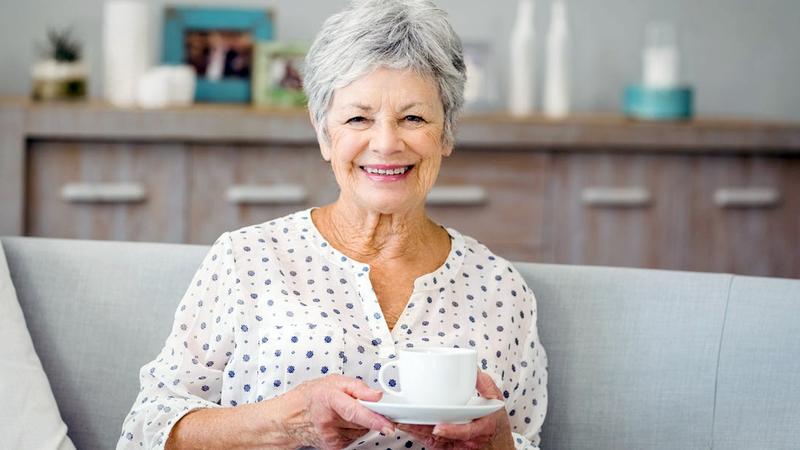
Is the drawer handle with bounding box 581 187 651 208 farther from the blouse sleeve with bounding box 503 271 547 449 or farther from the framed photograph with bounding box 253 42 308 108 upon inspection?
the blouse sleeve with bounding box 503 271 547 449

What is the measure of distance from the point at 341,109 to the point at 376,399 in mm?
525

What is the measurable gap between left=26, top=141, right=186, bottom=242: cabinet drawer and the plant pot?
0.19m

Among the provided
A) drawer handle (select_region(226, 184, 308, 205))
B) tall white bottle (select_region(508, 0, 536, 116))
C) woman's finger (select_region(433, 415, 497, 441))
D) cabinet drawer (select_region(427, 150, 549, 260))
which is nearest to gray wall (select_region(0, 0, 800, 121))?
tall white bottle (select_region(508, 0, 536, 116))

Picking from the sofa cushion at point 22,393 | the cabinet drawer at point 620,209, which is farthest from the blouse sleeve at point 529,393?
the cabinet drawer at point 620,209

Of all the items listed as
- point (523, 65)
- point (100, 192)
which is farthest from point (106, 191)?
point (523, 65)

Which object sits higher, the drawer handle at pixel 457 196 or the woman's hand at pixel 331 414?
the drawer handle at pixel 457 196

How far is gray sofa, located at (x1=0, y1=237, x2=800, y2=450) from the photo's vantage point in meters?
1.89

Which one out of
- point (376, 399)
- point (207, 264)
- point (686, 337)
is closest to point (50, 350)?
point (207, 264)

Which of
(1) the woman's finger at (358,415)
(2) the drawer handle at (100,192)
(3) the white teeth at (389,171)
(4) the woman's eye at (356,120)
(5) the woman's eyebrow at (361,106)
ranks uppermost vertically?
(5) the woman's eyebrow at (361,106)

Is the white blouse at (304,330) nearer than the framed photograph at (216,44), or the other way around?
the white blouse at (304,330)

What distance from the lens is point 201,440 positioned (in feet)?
5.43

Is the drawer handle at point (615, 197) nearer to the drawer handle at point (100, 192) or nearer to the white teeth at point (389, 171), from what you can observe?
the drawer handle at point (100, 192)

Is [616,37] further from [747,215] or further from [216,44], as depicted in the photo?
[216,44]

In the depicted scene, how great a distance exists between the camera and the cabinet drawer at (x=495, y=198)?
344 centimetres
